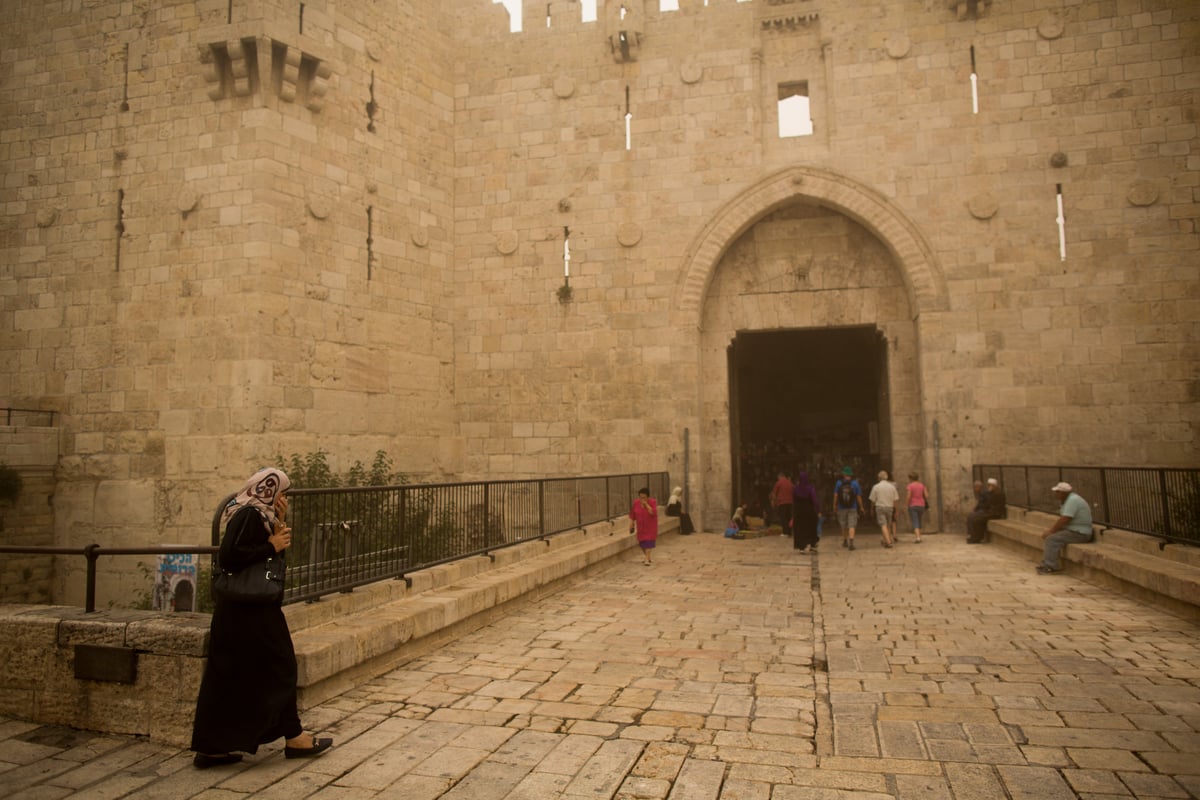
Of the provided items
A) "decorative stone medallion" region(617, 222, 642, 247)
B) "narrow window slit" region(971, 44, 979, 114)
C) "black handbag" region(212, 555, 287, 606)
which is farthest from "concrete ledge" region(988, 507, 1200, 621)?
"decorative stone medallion" region(617, 222, 642, 247)

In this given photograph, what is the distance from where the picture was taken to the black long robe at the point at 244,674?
3459mm

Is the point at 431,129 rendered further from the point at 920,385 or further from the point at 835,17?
the point at 920,385

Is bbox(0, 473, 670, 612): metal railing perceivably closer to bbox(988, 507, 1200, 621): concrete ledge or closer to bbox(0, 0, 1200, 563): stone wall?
bbox(0, 0, 1200, 563): stone wall

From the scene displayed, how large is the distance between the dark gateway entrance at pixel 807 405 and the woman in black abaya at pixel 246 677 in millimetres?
16118

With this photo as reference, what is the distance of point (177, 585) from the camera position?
8.10 metres

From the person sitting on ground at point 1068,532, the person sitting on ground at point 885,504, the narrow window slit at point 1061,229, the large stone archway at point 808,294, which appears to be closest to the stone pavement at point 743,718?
the person sitting on ground at point 1068,532

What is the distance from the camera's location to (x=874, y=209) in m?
13.8

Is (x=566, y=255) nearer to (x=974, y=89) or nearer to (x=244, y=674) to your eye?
(x=974, y=89)

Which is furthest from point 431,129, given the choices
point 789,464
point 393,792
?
point 393,792

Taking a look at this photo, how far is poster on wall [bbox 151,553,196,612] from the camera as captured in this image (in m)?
7.93

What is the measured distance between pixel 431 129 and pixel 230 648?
13.0 meters

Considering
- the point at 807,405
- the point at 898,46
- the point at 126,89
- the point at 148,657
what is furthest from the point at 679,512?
the point at 126,89

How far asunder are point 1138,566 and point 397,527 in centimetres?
625

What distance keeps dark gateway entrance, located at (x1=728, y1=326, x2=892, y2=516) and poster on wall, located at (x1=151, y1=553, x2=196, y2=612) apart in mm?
13210
